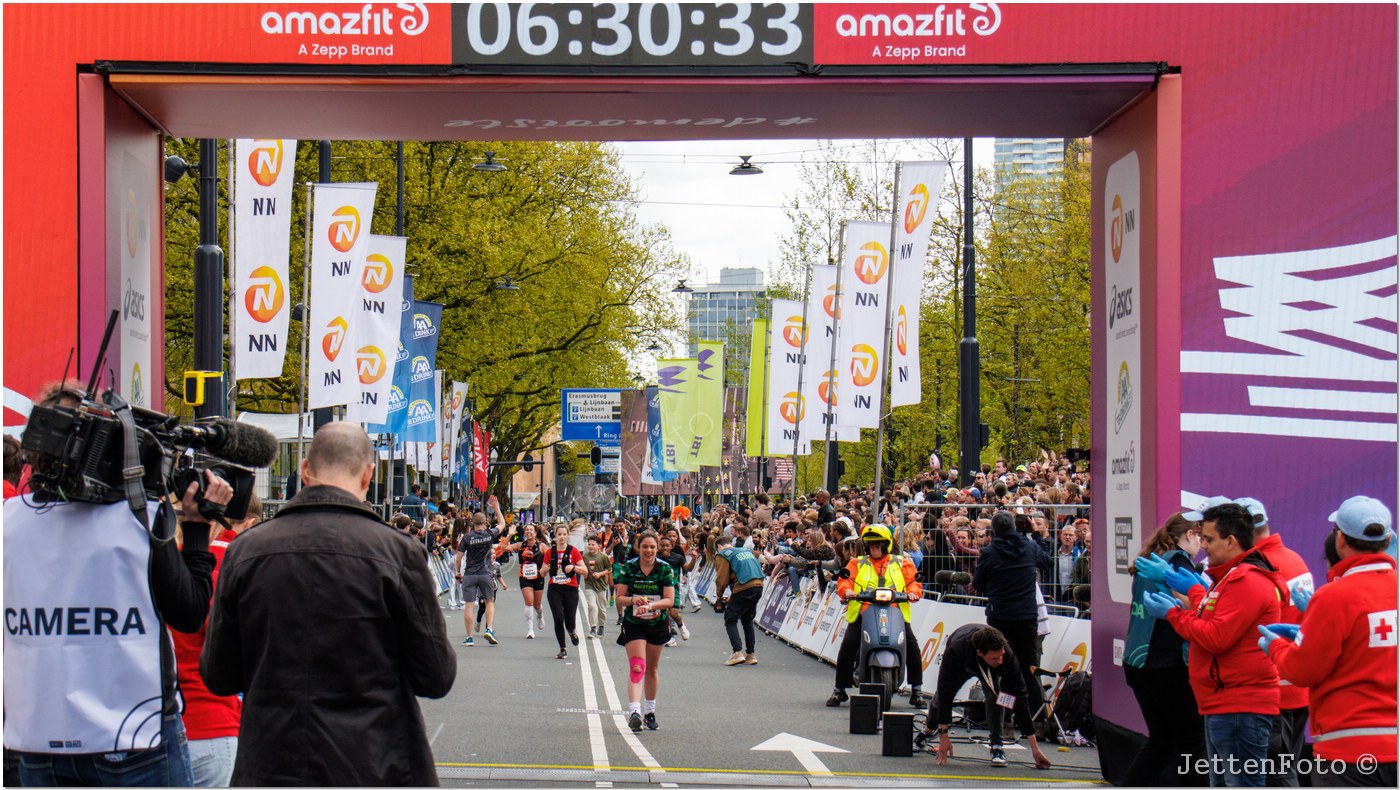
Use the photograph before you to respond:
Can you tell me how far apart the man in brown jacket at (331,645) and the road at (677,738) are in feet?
19.5

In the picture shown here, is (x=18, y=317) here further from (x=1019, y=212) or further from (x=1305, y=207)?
(x=1019, y=212)

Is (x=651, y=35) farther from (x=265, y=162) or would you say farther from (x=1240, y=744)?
(x=265, y=162)

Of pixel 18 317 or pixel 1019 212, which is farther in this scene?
pixel 1019 212

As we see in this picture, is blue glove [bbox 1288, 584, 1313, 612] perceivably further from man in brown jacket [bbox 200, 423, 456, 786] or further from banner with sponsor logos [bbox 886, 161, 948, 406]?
banner with sponsor logos [bbox 886, 161, 948, 406]

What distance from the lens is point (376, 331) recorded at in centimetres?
2184

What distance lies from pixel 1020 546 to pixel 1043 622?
1.26 metres

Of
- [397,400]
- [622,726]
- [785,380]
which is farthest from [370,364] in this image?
[622,726]

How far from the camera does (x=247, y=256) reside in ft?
57.7

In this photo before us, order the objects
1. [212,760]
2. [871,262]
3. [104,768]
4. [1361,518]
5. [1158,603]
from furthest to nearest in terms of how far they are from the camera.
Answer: [871,262], [1158,603], [1361,518], [212,760], [104,768]

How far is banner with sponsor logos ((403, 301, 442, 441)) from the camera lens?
91.0 feet

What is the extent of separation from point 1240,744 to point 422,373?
21591 mm

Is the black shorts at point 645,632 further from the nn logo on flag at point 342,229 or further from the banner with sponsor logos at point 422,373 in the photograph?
the banner with sponsor logos at point 422,373

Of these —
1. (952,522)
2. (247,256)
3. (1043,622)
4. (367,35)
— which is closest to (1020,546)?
(1043,622)

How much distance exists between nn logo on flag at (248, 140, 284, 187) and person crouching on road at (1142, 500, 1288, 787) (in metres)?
12.9
